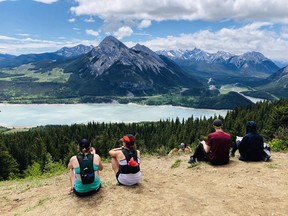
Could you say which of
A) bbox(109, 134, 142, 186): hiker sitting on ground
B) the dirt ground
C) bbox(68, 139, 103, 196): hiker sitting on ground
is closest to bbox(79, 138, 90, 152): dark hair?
bbox(68, 139, 103, 196): hiker sitting on ground

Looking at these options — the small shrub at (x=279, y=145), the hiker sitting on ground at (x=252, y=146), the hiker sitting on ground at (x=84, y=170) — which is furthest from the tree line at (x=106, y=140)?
the hiker sitting on ground at (x=84, y=170)

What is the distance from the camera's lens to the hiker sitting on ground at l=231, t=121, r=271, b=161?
20625 millimetres

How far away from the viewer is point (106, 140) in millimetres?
94125

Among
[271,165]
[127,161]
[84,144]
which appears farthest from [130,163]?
[271,165]

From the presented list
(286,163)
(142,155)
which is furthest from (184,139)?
(286,163)

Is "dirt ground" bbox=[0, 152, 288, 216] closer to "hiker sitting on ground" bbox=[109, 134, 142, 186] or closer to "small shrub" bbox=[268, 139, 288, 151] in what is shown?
"hiker sitting on ground" bbox=[109, 134, 142, 186]

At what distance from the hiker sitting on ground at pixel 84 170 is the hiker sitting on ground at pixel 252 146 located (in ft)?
35.7

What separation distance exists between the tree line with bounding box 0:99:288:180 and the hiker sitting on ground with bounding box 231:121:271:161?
6193 mm

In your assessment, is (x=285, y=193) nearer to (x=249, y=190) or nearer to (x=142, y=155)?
(x=249, y=190)

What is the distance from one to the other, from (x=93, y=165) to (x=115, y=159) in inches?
68.3

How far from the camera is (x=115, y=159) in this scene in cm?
1650

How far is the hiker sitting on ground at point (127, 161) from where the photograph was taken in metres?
15.8

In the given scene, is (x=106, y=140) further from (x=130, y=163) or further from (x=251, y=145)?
(x=130, y=163)

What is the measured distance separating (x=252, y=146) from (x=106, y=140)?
76.0 meters
